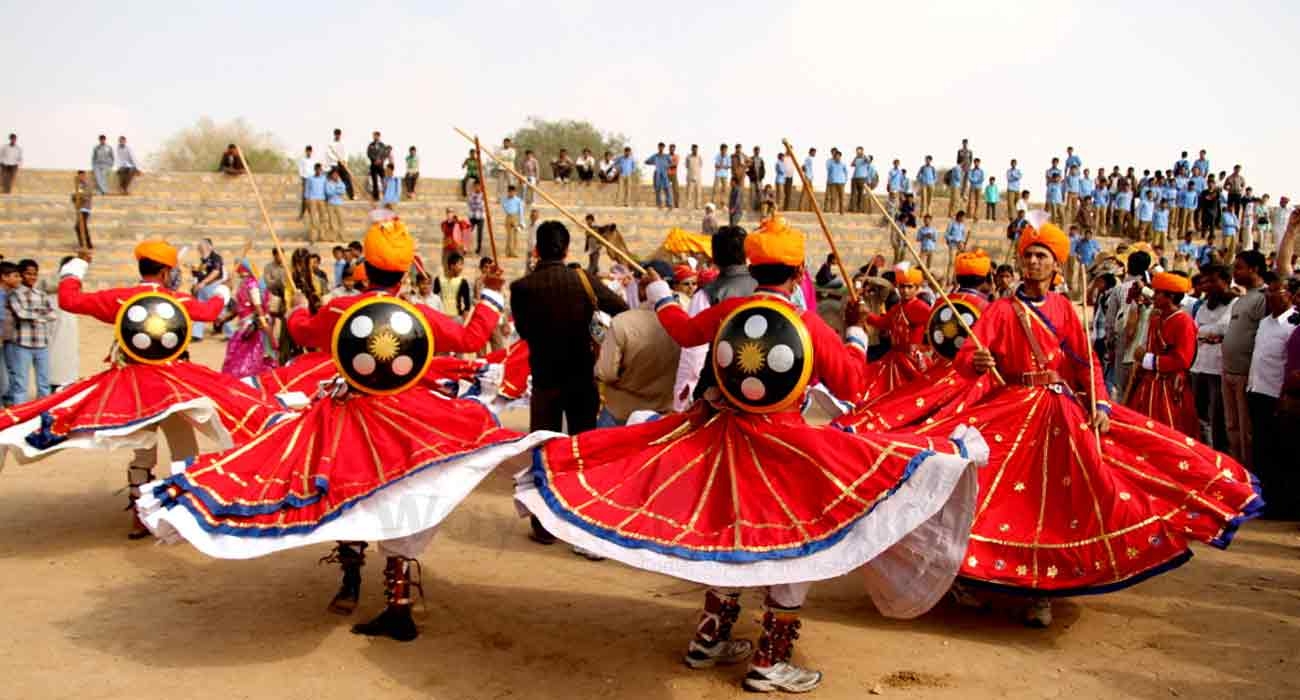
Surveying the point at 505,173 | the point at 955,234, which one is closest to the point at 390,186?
the point at 505,173

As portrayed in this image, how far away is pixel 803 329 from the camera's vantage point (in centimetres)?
497

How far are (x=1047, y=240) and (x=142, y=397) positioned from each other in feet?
18.5

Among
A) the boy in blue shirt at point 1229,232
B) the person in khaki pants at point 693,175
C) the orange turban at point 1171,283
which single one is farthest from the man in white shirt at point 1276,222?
the orange turban at point 1171,283

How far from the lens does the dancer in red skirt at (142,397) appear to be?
7.03 m

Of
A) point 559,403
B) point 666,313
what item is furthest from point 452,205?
point 666,313

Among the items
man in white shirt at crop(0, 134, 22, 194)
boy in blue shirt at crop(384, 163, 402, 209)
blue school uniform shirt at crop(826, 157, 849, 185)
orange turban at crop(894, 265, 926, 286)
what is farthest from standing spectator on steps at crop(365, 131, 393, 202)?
orange turban at crop(894, 265, 926, 286)

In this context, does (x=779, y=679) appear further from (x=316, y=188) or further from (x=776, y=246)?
(x=316, y=188)

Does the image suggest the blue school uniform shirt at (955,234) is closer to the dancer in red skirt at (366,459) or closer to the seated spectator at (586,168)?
the seated spectator at (586,168)

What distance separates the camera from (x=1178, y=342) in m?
8.20

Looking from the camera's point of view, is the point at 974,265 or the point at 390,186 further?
the point at 390,186

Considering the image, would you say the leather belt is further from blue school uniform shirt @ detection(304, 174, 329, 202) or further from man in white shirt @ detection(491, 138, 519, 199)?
blue school uniform shirt @ detection(304, 174, 329, 202)

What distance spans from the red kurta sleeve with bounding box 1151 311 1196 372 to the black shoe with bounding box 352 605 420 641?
5792 mm

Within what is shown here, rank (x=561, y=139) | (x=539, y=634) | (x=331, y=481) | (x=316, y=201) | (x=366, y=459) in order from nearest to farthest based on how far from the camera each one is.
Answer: (x=331, y=481)
(x=366, y=459)
(x=539, y=634)
(x=316, y=201)
(x=561, y=139)

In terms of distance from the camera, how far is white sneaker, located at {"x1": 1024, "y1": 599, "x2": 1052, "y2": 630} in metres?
5.84
